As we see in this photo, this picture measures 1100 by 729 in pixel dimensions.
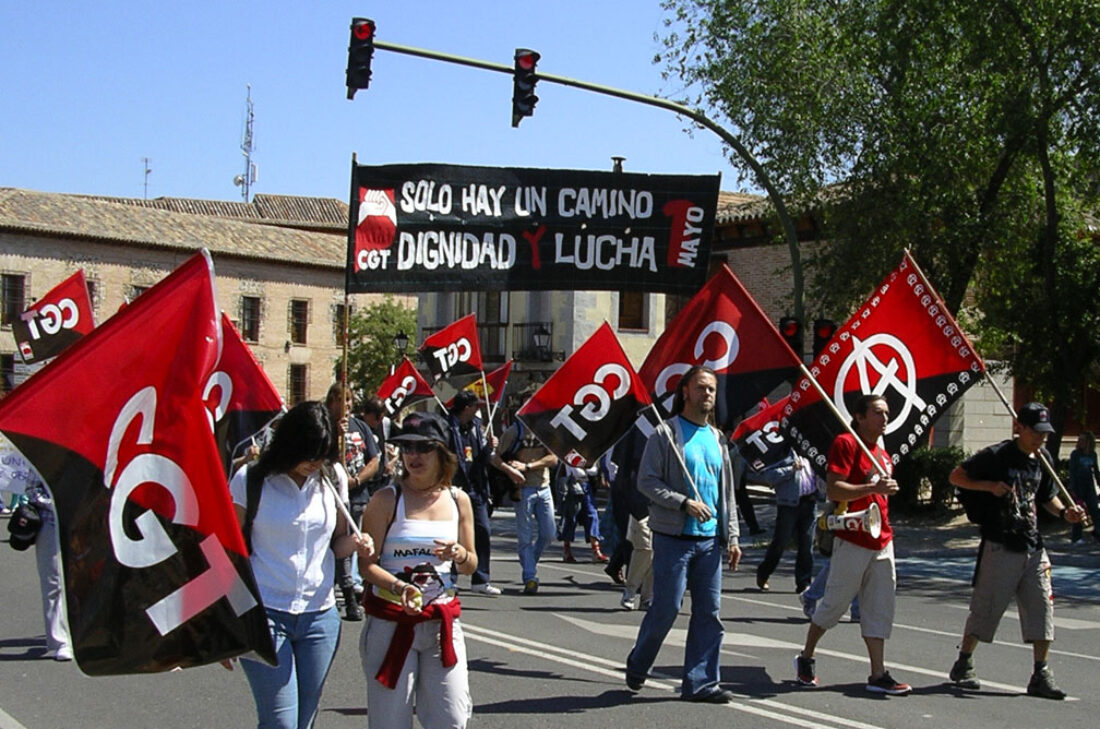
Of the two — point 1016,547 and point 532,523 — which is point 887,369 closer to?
point 1016,547

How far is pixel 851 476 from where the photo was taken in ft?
26.3

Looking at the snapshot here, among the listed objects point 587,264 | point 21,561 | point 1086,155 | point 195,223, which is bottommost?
point 21,561

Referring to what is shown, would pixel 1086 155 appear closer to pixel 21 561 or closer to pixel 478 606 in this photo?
pixel 478 606

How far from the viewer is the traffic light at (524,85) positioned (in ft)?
55.5

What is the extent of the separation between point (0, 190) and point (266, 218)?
71.0 ft

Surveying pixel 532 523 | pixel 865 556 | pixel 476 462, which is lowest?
pixel 532 523

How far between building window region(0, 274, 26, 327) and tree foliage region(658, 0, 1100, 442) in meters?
40.6

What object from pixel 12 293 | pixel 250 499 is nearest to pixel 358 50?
pixel 250 499

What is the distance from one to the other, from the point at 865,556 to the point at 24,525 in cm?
525

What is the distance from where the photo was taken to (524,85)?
17.0 metres

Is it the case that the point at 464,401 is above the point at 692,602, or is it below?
above

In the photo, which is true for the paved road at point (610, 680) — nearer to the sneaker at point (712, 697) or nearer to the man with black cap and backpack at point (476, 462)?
the sneaker at point (712, 697)

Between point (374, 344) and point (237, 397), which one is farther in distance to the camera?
A: point (374, 344)

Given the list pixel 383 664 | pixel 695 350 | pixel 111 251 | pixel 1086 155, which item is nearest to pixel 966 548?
pixel 1086 155
